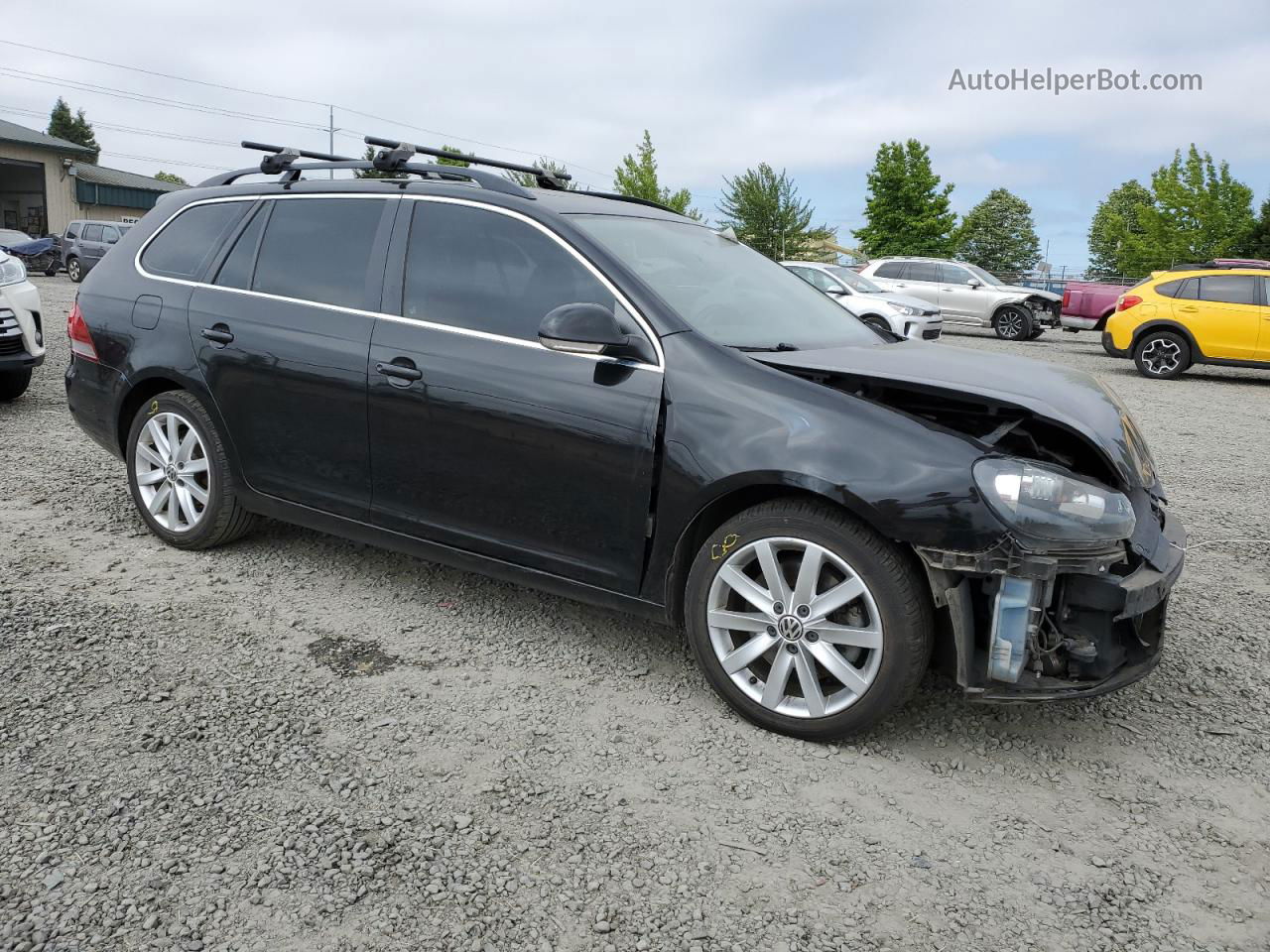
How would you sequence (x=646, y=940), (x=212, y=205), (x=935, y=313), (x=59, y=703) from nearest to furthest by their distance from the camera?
1. (x=646, y=940)
2. (x=59, y=703)
3. (x=212, y=205)
4. (x=935, y=313)

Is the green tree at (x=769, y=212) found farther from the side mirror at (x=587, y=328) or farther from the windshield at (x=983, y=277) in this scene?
the side mirror at (x=587, y=328)

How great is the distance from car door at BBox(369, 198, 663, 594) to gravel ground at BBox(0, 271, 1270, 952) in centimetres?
51

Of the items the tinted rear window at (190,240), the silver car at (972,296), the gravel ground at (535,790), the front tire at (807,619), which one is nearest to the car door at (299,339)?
the tinted rear window at (190,240)

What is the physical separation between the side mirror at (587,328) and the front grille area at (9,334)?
6.33 m

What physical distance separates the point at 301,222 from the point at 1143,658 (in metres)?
3.65

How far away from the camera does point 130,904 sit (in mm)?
2373

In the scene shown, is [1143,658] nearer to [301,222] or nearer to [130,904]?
[130,904]

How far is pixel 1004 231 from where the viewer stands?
88500 mm

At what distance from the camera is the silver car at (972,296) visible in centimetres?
2159

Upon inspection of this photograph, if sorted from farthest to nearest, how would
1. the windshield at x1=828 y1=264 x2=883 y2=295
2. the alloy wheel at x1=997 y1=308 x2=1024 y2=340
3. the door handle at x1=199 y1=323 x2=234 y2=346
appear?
the alloy wheel at x1=997 y1=308 x2=1024 y2=340
the windshield at x1=828 y1=264 x2=883 y2=295
the door handle at x1=199 y1=323 x2=234 y2=346

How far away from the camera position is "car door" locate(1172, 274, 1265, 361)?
46.6 ft

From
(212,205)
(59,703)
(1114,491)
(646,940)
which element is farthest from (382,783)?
(212,205)

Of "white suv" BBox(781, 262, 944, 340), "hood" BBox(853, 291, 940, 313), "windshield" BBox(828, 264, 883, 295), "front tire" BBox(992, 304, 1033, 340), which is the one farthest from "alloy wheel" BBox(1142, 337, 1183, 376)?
"front tire" BBox(992, 304, 1033, 340)

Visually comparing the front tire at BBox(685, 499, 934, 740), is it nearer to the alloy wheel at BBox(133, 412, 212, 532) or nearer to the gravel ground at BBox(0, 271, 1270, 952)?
the gravel ground at BBox(0, 271, 1270, 952)
